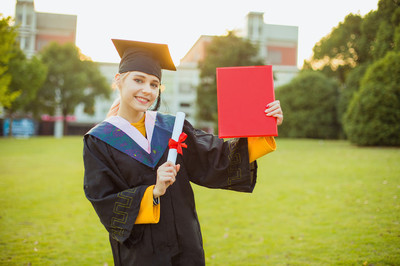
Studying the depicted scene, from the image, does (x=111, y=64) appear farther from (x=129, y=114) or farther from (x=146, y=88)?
(x=146, y=88)

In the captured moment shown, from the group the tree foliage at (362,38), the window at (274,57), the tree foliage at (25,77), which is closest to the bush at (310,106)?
the window at (274,57)

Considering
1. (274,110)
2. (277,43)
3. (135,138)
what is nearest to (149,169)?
(135,138)

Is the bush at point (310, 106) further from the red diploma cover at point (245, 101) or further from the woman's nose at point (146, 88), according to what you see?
the woman's nose at point (146, 88)

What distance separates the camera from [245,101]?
2.13 meters

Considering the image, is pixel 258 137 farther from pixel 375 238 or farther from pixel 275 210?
pixel 275 210

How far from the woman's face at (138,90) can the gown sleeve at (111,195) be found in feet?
1.23

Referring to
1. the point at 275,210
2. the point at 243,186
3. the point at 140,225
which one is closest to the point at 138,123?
the point at 140,225

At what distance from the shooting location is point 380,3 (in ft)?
11.6

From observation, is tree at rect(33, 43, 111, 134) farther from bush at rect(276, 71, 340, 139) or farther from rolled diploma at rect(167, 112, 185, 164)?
rolled diploma at rect(167, 112, 185, 164)

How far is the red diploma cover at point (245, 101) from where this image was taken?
2.10 m

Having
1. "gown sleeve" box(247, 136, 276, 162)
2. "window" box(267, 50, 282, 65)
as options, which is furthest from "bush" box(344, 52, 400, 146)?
"window" box(267, 50, 282, 65)

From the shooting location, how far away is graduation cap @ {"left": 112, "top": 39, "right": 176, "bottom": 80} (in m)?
2.30

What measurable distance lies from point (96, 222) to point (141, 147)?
4.78 m

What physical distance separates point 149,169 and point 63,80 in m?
34.0
